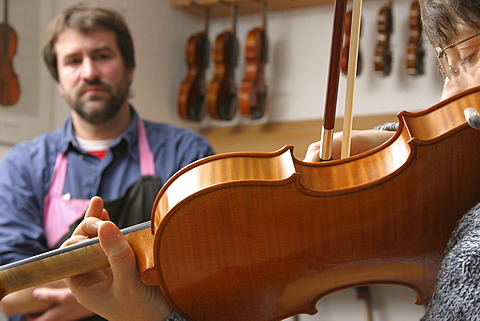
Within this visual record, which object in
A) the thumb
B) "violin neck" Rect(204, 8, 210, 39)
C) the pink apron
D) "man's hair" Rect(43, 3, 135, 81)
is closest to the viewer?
the thumb

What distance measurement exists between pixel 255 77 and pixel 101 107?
1366mm

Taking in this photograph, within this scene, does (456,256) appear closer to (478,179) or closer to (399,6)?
(478,179)

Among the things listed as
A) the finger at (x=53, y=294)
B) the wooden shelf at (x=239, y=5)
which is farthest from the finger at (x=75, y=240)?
the wooden shelf at (x=239, y=5)

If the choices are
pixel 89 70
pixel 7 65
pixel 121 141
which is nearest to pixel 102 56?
pixel 89 70

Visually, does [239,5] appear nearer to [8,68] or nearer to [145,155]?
[8,68]

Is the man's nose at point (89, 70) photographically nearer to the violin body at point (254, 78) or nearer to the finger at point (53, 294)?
the finger at point (53, 294)

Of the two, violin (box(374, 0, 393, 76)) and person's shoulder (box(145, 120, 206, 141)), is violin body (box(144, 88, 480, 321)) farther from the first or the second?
violin (box(374, 0, 393, 76))

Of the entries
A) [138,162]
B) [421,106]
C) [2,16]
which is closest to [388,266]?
[138,162]

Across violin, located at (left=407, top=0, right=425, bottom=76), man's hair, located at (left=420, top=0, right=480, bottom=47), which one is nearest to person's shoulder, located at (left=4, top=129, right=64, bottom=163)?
man's hair, located at (left=420, top=0, right=480, bottom=47)

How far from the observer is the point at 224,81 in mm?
3314

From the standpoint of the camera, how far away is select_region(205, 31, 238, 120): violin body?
329cm

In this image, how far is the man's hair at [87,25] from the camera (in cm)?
210

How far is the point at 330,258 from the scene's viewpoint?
2.46 feet

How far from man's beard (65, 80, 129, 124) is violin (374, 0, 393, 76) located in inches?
57.5
